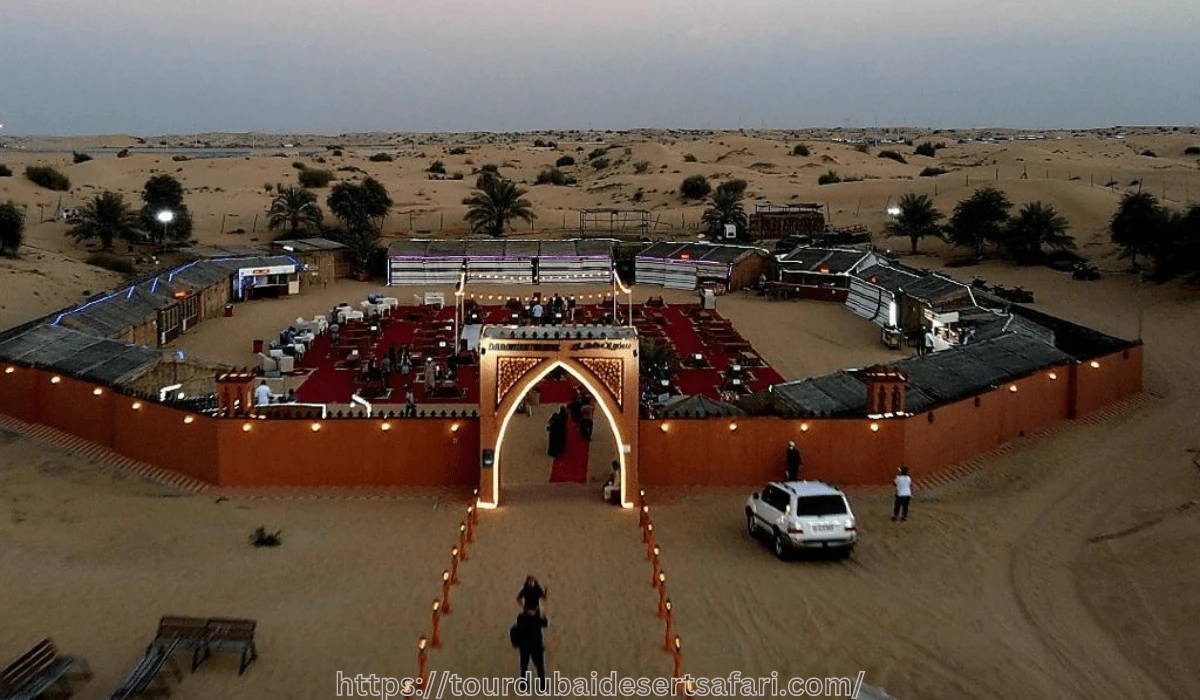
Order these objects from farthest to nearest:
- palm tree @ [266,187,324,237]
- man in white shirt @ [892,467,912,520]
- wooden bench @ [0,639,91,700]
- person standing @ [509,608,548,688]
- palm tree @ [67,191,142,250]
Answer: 1. palm tree @ [266,187,324,237]
2. palm tree @ [67,191,142,250]
3. man in white shirt @ [892,467,912,520]
4. person standing @ [509,608,548,688]
5. wooden bench @ [0,639,91,700]

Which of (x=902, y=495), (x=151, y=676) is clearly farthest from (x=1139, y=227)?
(x=151, y=676)

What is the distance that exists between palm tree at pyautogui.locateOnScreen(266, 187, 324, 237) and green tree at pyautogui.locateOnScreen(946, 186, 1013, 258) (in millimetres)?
36795

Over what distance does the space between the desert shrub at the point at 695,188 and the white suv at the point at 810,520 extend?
62.8 meters

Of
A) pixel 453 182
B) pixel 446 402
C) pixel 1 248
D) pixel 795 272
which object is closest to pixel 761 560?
pixel 446 402

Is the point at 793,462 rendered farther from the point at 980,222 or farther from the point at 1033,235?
the point at 980,222

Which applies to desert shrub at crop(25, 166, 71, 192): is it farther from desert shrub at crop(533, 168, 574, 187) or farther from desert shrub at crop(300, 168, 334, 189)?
desert shrub at crop(533, 168, 574, 187)

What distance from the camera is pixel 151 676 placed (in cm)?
1048

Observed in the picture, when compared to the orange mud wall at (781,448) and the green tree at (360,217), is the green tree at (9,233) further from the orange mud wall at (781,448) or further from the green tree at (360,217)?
the orange mud wall at (781,448)

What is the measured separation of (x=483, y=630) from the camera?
41.5 feet

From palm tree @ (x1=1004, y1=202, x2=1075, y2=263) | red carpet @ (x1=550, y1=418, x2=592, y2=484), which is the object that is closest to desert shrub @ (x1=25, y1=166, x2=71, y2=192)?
red carpet @ (x1=550, y1=418, x2=592, y2=484)

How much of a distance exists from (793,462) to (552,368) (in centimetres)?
471

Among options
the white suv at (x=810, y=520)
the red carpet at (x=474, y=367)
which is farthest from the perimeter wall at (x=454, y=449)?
the red carpet at (x=474, y=367)

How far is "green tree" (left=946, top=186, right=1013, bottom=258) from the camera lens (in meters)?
50.4

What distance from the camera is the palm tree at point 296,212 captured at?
58594 millimetres
